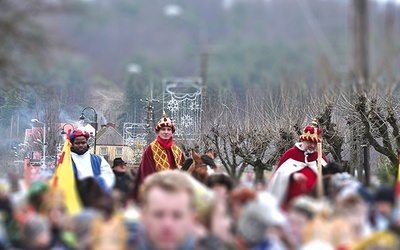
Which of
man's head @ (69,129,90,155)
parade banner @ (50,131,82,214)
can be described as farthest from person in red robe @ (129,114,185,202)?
parade banner @ (50,131,82,214)

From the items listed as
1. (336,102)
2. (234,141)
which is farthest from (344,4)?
(234,141)

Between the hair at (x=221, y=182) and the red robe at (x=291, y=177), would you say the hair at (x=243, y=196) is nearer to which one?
the red robe at (x=291, y=177)

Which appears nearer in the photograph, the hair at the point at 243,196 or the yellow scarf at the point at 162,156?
the hair at the point at 243,196

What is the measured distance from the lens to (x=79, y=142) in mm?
14609

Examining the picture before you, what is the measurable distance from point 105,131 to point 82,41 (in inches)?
783

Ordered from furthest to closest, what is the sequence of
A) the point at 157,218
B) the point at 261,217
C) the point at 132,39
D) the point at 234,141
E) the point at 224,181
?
the point at 234,141, the point at 132,39, the point at 224,181, the point at 261,217, the point at 157,218

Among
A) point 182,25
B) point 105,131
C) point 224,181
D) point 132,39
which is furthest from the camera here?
point 105,131

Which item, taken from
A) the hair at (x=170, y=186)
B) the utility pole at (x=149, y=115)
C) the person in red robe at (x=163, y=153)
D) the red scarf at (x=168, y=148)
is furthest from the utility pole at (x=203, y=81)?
the hair at (x=170, y=186)

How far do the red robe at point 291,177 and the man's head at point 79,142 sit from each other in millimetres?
2867

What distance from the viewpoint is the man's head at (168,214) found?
239 inches

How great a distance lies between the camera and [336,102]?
28.0 metres

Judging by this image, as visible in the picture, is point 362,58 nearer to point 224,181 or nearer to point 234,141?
point 224,181

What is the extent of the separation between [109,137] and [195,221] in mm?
27236

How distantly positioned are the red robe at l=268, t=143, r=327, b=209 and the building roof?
17192 mm
